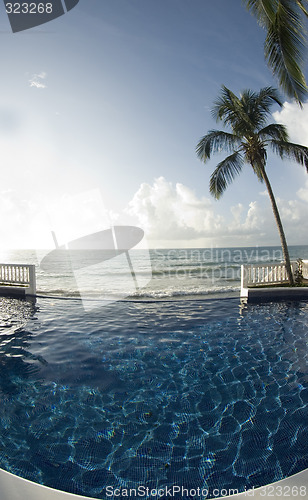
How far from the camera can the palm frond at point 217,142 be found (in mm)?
12422

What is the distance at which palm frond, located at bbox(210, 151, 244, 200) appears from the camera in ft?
40.9

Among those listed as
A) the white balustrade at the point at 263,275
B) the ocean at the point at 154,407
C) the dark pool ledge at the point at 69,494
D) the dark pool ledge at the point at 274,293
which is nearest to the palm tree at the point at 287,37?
the ocean at the point at 154,407

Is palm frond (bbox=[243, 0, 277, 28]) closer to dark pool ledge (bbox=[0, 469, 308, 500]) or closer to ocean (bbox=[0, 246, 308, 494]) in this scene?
ocean (bbox=[0, 246, 308, 494])

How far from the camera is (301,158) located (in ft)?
37.0

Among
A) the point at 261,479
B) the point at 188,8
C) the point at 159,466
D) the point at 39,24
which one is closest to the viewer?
the point at 261,479

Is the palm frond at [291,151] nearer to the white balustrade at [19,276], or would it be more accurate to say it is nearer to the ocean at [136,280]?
the ocean at [136,280]

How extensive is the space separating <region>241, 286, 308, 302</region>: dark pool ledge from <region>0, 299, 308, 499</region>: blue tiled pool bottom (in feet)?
12.6

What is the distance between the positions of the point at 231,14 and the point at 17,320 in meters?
12.1

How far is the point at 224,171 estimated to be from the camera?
12562 millimetres

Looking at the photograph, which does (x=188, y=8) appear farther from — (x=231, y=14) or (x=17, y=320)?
(x=17, y=320)

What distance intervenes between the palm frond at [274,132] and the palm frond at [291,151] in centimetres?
44

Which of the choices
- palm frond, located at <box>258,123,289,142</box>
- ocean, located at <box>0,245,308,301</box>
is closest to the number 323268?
ocean, located at <box>0,245,308,301</box>

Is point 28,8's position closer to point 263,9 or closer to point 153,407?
point 263,9

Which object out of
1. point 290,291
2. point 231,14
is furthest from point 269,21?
point 290,291
